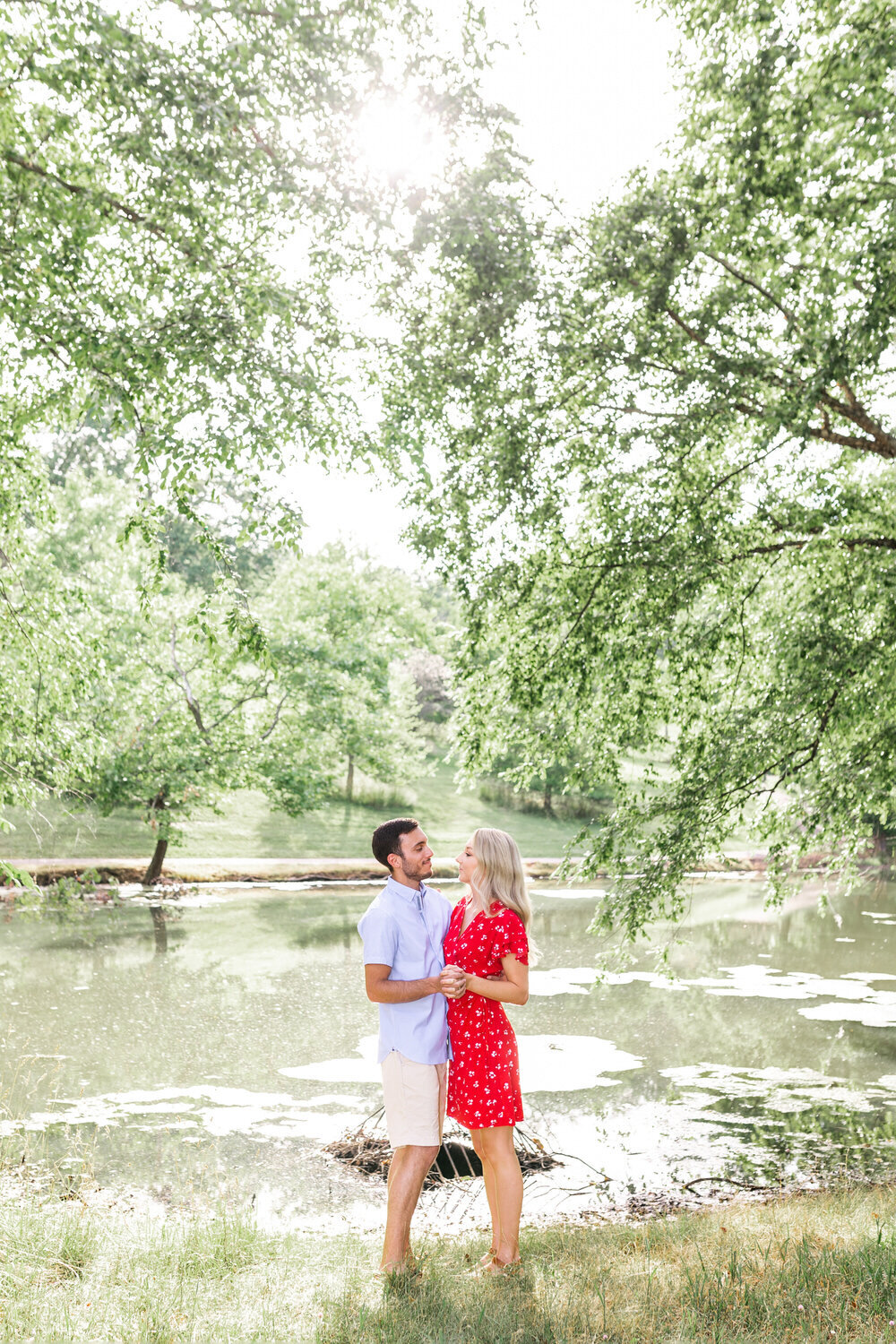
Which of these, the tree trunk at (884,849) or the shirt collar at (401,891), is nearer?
the shirt collar at (401,891)

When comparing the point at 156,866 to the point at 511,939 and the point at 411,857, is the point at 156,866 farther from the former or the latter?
the point at 511,939

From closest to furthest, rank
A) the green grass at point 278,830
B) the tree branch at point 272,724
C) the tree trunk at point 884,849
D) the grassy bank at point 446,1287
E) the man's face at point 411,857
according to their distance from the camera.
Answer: the grassy bank at point 446,1287 → the man's face at point 411,857 → the tree branch at point 272,724 → the green grass at point 278,830 → the tree trunk at point 884,849

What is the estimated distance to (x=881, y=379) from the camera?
813 cm

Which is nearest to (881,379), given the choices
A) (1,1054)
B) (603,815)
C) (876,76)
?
(876,76)

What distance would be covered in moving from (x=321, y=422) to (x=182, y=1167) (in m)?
5.22

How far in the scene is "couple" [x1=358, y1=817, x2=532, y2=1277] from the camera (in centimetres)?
433

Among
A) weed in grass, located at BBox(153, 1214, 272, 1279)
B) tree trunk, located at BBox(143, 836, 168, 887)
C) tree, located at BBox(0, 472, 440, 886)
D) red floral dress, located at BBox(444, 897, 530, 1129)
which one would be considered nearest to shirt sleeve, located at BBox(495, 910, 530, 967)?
red floral dress, located at BBox(444, 897, 530, 1129)

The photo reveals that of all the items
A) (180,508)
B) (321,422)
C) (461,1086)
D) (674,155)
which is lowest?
(461,1086)

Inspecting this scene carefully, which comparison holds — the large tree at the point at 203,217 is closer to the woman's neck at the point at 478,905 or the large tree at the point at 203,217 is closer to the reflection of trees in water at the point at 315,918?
the woman's neck at the point at 478,905

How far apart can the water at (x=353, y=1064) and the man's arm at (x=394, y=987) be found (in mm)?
2875

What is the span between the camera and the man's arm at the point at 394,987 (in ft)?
14.1

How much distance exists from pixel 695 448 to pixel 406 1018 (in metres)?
5.11

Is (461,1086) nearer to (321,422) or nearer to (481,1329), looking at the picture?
(481,1329)

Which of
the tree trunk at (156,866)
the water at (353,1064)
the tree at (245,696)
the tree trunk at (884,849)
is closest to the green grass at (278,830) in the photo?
the tree trunk at (156,866)
